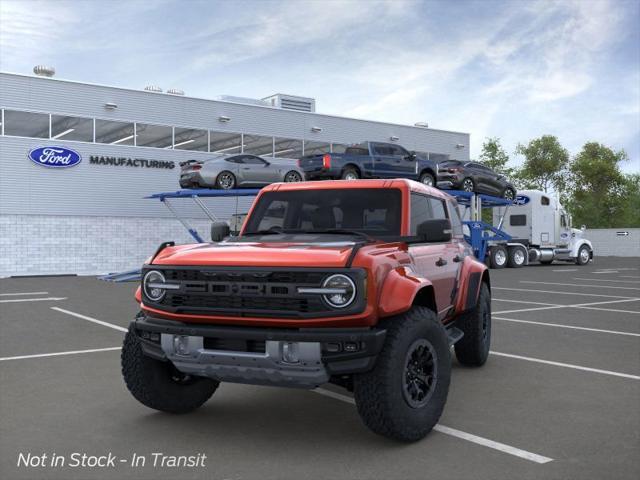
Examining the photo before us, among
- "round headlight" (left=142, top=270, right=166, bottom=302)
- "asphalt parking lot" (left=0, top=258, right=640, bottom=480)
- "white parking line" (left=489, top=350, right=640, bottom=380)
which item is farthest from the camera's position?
"white parking line" (left=489, top=350, right=640, bottom=380)

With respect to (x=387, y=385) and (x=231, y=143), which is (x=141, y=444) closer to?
(x=387, y=385)

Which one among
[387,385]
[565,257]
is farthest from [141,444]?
[565,257]

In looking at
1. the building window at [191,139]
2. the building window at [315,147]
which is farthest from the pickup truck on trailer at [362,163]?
the building window at [315,147]

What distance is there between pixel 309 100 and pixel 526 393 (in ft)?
106

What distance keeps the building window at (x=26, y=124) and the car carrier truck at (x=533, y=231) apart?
20144 millimetres

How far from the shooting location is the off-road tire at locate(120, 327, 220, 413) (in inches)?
200

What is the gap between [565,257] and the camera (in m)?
33.4

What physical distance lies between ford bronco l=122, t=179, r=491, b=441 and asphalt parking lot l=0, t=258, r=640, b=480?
0.30 meters

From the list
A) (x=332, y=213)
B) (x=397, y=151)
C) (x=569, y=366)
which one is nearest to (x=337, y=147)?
(x=397, y=151)

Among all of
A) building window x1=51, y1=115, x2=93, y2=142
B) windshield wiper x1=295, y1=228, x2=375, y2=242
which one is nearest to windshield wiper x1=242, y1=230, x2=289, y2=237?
windshield wiper x1=295, y1=228, x2=375, y2=242

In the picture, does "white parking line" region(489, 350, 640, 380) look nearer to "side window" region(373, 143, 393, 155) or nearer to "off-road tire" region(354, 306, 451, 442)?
"off-road tire" region(354, 306, 451, 442)

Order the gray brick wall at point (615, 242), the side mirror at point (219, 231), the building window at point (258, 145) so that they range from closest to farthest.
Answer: the side mirror at point (219, 231) → the building window at point (258, 145) → the gray brick wall at point (615, 242)

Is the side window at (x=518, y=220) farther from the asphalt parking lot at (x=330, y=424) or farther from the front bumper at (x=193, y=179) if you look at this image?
the asphalt parking lot at (x=330, y=424)

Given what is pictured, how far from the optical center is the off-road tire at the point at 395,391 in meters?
4.32
